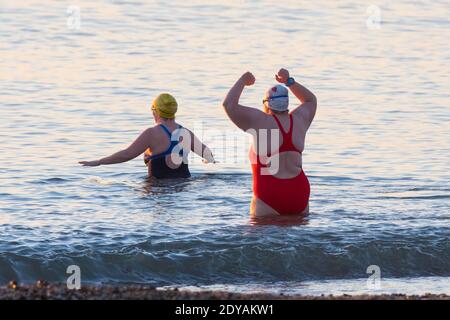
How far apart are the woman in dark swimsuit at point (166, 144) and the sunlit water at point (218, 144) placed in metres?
0.21

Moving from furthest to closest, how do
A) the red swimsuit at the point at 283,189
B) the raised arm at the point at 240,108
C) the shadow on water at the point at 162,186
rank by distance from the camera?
the shadow on water at the point at 162,186
the red swimsuit at the point at 283,189
the raised arm at the point at 240,108

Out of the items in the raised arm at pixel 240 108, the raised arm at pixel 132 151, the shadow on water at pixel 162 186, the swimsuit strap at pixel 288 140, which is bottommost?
the shadow on water at pixel 162 186

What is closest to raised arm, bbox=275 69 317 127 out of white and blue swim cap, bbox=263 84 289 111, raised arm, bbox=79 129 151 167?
white and blue swim cap, bbox=263 84 289 111

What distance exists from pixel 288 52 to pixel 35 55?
4964 millimetres

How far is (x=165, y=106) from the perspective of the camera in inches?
581

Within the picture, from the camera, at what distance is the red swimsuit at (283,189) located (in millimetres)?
12056

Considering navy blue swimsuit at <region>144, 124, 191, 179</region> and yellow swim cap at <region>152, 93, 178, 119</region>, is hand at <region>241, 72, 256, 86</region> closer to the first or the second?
yellow swim cap at <region>152, 93, 178, 119</region>

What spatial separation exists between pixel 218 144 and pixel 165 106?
2889mm

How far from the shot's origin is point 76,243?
11.8 metres

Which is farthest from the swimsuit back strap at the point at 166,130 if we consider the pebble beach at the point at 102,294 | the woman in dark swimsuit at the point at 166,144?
the pebble beach at the point at 102,294

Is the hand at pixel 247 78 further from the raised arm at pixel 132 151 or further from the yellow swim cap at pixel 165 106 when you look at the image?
the yellow swim cap at pixel 165 106

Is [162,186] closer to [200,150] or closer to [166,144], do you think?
[166,144]
